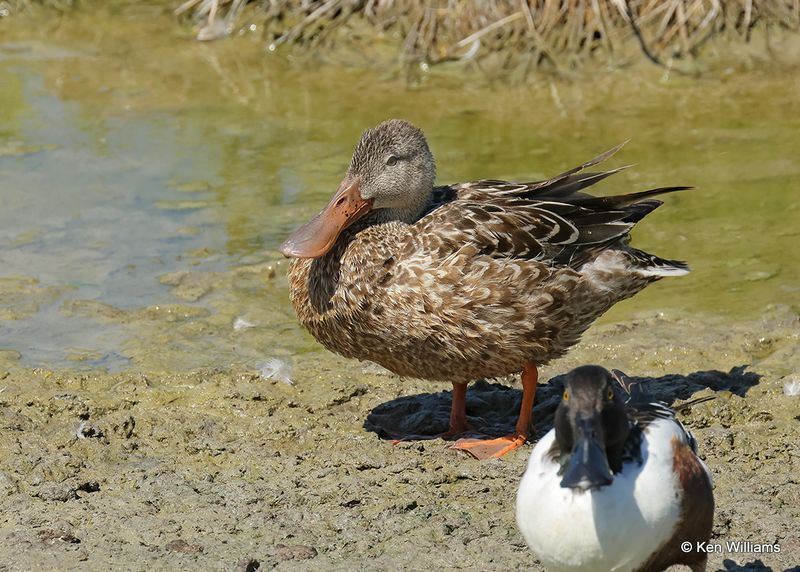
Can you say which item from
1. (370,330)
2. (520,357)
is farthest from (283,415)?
(520,357)

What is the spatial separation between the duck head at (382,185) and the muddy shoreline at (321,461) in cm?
87

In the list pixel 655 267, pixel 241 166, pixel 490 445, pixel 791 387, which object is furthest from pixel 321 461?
pixel 241 166

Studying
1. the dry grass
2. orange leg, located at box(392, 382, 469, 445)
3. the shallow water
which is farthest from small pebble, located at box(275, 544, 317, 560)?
the dry grass

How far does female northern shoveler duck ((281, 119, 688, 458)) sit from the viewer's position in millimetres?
5199

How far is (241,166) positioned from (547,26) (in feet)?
10.1

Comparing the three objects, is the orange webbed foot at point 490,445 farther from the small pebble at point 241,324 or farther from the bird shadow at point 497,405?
the small pebble at point 241,324

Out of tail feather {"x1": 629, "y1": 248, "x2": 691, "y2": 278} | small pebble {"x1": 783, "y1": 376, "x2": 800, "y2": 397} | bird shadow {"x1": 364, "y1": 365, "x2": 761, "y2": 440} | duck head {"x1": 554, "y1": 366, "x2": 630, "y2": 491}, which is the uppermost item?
duck head {"x1": 554, "y1": 366, "x2": 630, "y2": 491}

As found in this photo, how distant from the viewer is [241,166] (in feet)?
28.3

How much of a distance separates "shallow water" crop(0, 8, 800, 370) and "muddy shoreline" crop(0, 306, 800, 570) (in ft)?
1.25

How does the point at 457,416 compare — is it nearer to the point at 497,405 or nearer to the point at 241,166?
the point at 497,405

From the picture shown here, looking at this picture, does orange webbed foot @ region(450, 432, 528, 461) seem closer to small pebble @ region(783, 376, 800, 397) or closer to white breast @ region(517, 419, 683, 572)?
small pebble @ region(783, 376, 800, 397)

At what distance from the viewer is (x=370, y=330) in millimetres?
5258

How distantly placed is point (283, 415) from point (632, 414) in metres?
2.04

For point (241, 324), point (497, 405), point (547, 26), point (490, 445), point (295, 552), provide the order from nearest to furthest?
point (295, 552)
point (490, 445)
point (497, 405)
point (241, 324)
point (547, 26)
